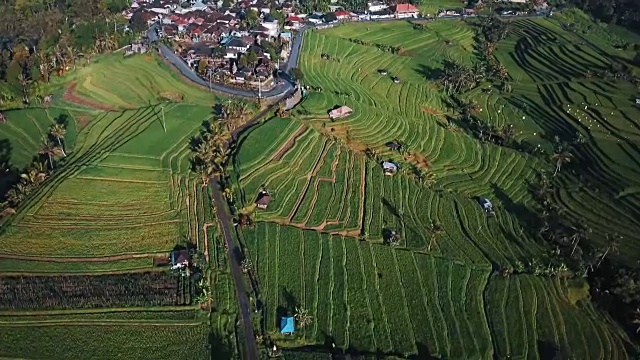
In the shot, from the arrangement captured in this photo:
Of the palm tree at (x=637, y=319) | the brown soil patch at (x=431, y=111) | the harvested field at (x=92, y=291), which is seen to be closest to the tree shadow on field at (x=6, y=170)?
the harvested field at (x=92, y=291)

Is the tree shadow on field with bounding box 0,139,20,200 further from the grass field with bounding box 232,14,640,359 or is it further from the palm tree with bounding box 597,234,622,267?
the palm tree with bounding box 597,234,622,267

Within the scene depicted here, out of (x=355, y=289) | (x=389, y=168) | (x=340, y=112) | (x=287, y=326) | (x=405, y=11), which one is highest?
(x=405, y=11)

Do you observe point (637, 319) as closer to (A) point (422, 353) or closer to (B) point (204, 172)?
(A) point (422, 353)

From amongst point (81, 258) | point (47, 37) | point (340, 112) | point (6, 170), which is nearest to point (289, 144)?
point (340, 112)

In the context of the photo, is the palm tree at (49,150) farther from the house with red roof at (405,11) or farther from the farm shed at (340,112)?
the house with red roof at (405,11)

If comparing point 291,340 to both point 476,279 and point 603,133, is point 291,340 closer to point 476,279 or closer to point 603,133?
point 476,279
